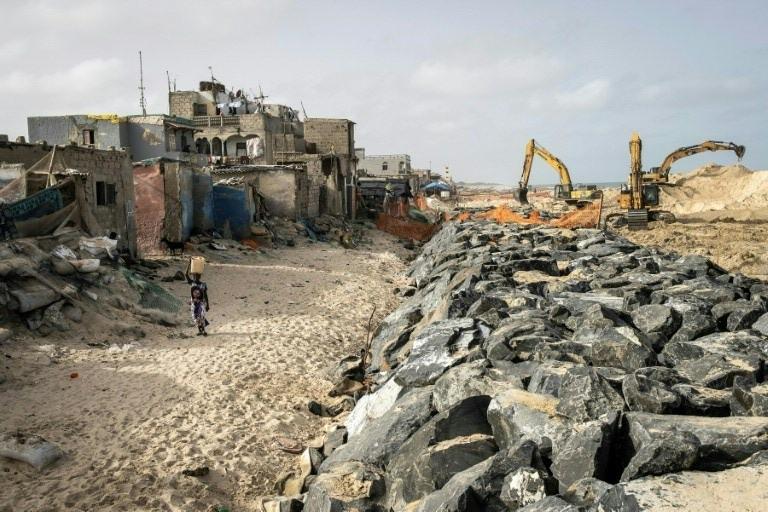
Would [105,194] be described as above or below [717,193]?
above

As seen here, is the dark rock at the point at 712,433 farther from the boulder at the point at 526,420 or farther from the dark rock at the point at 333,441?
the dark rock at the point at 333,441

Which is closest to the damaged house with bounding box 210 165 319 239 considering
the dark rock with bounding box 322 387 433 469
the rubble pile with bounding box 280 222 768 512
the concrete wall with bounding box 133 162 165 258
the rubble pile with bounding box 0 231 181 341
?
the concrete wall with bounding box 133 162 165 258

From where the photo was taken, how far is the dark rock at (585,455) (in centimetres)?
339

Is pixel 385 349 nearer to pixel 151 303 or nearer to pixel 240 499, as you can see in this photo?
pixel 240 499

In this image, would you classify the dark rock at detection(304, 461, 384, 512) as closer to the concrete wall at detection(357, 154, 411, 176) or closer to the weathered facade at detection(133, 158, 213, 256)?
the weathered facade at detection(133, 158, 213, 256)

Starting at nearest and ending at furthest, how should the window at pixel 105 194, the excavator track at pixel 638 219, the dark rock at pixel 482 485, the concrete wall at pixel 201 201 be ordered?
1. the dark rock at pixel 482 485
2. the window at pixel 105 194
3. the concrete wall at pixel 201 201
4. the excavator track at pixel 638 219

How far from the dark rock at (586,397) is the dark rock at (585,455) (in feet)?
1.05

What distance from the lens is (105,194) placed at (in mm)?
13648

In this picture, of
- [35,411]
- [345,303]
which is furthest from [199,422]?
[345,303]

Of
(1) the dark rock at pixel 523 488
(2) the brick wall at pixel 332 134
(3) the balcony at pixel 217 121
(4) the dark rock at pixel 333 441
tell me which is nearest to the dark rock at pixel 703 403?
(1) the dark rock at pixel 523 488

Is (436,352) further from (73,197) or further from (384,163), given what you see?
(384,163)

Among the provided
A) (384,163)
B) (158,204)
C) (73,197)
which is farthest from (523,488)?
(384,163)

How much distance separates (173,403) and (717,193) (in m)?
39.2

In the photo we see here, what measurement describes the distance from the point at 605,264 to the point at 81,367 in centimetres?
835
